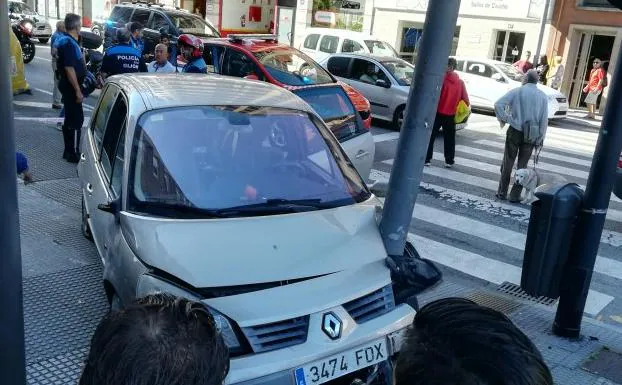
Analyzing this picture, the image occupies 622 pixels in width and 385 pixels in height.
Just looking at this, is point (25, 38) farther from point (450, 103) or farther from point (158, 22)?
point (450, 103)

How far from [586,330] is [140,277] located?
12.1ft

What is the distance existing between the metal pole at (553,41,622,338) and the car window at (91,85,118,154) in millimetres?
3843

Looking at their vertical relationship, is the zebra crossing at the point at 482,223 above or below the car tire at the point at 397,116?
below

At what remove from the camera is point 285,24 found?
1164 inches

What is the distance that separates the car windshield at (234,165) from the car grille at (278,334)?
0.88 metres

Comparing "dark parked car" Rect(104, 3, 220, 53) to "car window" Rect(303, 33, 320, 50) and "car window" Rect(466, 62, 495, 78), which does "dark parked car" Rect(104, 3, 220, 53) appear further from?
"car window" Rect(466, 62, 495, 78)

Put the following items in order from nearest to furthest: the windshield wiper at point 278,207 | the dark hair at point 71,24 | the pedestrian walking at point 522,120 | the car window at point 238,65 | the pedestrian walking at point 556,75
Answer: the windshield wiper at point 278,207 → the dark hair at point 71,24 → the pedestrian walking at point 522,120 → the car window at point 238,65 → the pedestrian walking at point 556,75

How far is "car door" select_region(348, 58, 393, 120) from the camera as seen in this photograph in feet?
45.8

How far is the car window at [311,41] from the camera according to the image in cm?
1917

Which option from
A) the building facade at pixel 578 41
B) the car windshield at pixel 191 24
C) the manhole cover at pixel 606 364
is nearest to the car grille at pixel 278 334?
the manhole cover at pixel 606 364

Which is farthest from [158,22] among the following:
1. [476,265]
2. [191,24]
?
[476,265]

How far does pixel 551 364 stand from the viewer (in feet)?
14.9

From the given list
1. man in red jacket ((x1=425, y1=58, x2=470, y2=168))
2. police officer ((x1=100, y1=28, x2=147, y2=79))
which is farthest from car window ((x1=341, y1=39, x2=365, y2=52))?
police officer ((x1=100, y1=28, x2=147, y2=79))

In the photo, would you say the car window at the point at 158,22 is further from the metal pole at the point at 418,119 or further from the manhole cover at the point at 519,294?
the metal pole at the point at 418,119
